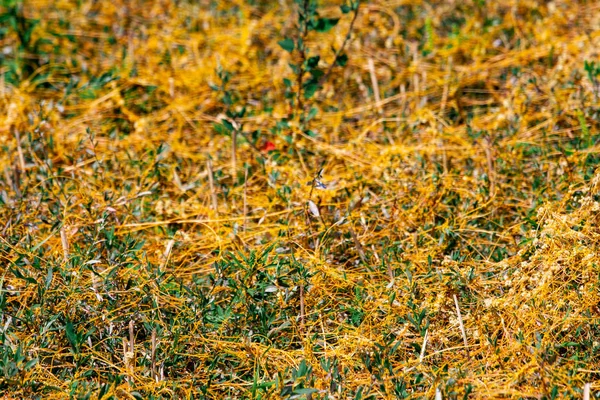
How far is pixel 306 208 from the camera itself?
284 cm

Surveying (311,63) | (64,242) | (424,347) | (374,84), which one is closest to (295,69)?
(311,63)

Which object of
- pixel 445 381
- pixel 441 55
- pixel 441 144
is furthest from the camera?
pixel 441 55

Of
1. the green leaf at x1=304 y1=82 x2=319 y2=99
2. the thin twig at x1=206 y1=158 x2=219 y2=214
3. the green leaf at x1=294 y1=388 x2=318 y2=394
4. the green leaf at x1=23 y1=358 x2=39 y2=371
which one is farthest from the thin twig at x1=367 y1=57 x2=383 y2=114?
the green leaf at x1=23 y1=358 x2=39 y2=371

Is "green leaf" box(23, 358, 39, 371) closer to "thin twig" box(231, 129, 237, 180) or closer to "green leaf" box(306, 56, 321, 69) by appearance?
"thin twig" box(231, 129, 237, 180)

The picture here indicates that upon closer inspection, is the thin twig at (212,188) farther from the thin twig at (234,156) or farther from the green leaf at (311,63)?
the green leaf at (311,63)

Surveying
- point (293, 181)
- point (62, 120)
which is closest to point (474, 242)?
point (293, 181)

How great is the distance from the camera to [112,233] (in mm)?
2727

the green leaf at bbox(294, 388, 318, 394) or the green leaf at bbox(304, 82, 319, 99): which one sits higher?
the green leaf at bbox(304, 82, 319, 99)

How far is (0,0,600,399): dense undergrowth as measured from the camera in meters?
2.35

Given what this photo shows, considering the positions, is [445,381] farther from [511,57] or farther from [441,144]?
[511,57]

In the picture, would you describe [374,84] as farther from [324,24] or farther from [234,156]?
[234,156]

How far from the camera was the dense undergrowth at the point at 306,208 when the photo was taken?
7.72ft

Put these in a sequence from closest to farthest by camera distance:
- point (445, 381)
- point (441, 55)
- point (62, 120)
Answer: point (445, 381), point (62, 120), point (441, 55)

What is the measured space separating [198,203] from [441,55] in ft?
5.80
